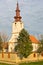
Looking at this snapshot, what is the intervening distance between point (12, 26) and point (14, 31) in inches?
92.6

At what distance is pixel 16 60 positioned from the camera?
2146 inches

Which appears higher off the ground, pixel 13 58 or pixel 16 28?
pixel 16 28

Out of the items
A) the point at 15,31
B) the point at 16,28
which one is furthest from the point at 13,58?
the point at 16,28

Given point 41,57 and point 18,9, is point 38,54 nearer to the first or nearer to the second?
point 41,57

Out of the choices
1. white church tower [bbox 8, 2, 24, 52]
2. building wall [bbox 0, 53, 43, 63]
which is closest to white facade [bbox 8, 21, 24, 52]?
white church tower [bbox 8, 2, 24, 52]

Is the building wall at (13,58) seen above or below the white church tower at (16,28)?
below

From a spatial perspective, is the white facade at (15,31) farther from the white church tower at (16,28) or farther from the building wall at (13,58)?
the building wall at (13,58)

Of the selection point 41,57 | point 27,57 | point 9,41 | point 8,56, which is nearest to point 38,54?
point 41,57

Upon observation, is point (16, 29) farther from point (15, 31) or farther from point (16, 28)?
point (15, 31)

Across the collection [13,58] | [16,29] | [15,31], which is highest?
[16,29]

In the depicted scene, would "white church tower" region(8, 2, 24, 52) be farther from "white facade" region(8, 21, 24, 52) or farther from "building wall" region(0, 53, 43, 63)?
"building wall" region(0, 53, 43, 63)

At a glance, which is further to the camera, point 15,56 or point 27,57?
point 27,57

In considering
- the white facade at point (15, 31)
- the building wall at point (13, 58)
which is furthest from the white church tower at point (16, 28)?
the building wall at point (13, 58)

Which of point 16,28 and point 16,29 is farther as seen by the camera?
point 16,28
